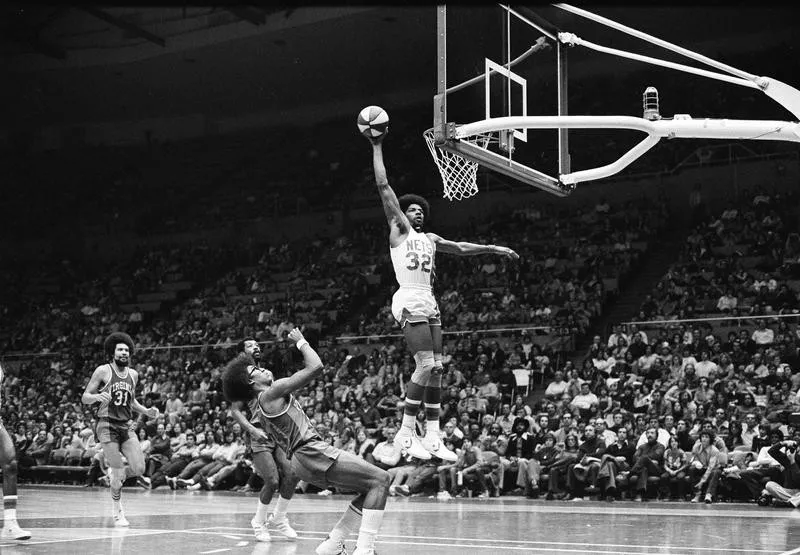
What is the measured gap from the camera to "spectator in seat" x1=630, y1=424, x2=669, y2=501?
1634 centimetres

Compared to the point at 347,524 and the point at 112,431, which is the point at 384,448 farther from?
the point at 347,524

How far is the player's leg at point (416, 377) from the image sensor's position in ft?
28.5

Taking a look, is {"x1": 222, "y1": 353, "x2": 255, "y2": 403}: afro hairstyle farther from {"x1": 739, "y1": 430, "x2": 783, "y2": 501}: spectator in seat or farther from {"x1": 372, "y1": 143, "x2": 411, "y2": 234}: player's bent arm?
{"x1": 739, "y1": 430, "x2": 783, "y2": 501}: spectator in seat

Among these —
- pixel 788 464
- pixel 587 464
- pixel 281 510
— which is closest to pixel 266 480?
pixel 281 510

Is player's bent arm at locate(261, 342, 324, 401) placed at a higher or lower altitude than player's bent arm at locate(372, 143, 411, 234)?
lower

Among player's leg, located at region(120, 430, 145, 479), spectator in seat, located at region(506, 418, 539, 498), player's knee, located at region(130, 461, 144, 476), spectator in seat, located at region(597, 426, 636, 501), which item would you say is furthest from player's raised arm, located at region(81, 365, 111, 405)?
spectator in seat, located at region(597, 426, 636, 501)

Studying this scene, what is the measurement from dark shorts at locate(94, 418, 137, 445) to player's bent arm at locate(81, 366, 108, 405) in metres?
0.34

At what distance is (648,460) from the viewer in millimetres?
16359

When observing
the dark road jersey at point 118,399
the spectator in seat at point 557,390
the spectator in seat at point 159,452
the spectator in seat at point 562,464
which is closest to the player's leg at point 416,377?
the dark road jersey at point 118,399

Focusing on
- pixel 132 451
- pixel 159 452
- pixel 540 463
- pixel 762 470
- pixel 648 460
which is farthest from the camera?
pixel 159 452

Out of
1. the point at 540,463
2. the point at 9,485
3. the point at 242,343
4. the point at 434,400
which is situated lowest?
the point at 540,463

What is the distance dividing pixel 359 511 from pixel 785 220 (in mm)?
18180

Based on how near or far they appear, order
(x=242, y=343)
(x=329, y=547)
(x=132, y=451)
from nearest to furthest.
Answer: (x=329, y=547), (x=242, y=343), (x=132, y=451)

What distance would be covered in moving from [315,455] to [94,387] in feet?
16.8
